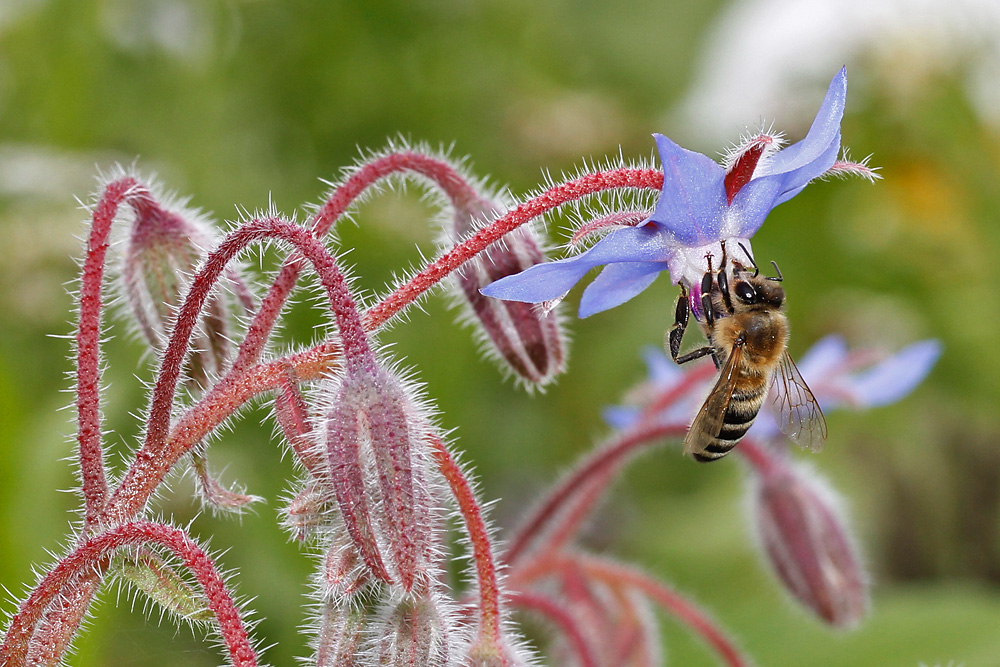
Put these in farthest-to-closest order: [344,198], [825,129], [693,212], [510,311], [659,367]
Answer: [659,367] → [510,311] → [344,198] → [693,212] → [825,129]

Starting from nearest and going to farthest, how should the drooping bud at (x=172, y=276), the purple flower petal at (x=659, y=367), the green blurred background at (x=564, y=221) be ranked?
1. the drooping bud at (x=172, y=276)
2. the purple flower petal at (x=659, y=367)
3. the green blurred background at (x=564, y=221)

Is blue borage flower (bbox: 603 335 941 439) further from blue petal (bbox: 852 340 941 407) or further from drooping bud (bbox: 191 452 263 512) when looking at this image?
drooping bud (bbox: 191 452 263 512)

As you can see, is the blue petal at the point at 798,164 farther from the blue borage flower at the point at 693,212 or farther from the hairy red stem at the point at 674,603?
the hairy red stem at the point at 674,603

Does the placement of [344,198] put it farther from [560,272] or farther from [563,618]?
[563,618]

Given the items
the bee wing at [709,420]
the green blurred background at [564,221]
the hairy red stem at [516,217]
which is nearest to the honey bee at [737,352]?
the bee wing at [709,420]

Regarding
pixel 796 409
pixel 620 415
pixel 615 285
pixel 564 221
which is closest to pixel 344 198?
pixel 615 285

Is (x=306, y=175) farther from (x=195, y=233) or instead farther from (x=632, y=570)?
(x=195, y=233)
